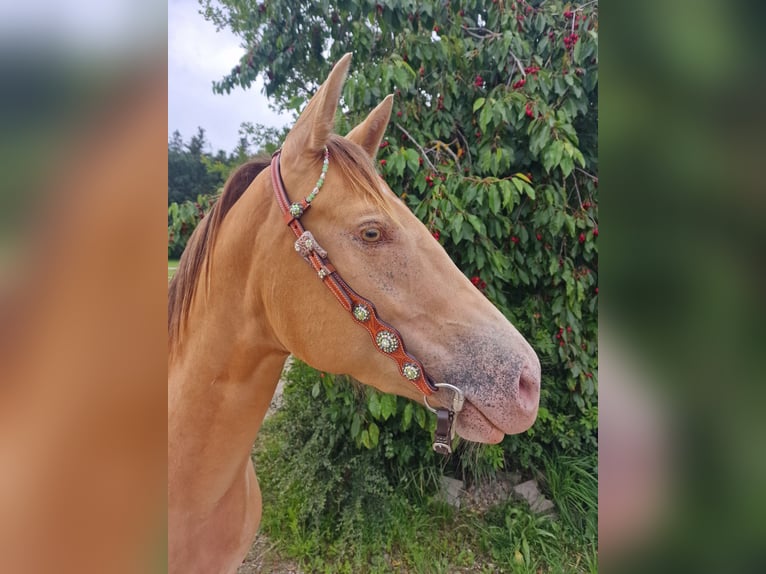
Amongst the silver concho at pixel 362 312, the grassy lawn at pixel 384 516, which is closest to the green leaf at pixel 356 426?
the grassy lawn at pixel 384 516

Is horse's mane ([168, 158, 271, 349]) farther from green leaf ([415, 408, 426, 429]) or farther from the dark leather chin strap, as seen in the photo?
green leaf ([415, 408, 426, 429])

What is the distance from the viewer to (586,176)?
2141 millimetres

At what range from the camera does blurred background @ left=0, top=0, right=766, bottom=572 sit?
1.01 feet

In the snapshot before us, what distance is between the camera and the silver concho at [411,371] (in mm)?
952

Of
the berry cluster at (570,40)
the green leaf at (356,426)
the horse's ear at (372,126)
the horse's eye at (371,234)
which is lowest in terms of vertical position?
the green leaf at (356,426)

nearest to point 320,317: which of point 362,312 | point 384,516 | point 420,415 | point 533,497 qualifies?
point 362,312

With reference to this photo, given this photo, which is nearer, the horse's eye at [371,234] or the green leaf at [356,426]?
the horse's eye at [371,234]

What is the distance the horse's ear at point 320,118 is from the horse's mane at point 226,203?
0.14 ft

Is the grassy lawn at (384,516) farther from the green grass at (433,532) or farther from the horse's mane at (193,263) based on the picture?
the horse's mane at (193,263)
